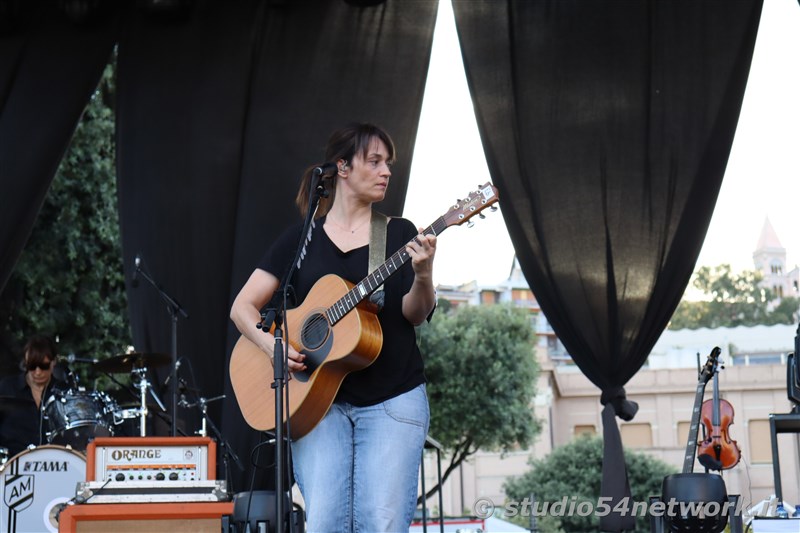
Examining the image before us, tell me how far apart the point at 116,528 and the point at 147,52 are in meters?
3.39

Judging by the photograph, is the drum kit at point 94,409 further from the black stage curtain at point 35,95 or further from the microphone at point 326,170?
the microphone at point 326,170

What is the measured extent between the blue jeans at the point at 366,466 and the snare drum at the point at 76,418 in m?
3.07

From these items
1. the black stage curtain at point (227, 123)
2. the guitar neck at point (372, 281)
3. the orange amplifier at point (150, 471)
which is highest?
the black stage curtain at point (227, 123)

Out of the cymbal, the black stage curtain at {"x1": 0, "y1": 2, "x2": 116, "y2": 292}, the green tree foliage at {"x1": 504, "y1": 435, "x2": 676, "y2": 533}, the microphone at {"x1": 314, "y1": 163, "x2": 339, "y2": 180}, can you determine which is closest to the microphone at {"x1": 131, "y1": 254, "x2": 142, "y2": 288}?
the cymbal

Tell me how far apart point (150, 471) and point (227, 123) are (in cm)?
282

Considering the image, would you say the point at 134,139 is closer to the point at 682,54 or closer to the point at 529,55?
the point at 529,55

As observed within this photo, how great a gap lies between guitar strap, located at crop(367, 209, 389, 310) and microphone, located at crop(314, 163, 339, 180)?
183mm

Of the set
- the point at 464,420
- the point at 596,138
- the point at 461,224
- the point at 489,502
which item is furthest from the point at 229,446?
the point at 464,420

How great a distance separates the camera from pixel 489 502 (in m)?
4.41

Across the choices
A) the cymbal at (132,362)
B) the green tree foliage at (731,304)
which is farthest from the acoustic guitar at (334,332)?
the green tree foliage at (731,304)

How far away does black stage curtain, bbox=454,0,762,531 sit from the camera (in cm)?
518

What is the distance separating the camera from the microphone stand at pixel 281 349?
9.11ft

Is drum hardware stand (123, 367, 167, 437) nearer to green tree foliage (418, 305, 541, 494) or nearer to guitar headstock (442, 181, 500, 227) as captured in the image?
guitar headstock (442, 181, 500, 227)

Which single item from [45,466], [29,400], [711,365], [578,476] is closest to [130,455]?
[45,466]
